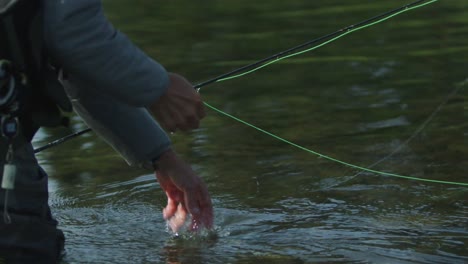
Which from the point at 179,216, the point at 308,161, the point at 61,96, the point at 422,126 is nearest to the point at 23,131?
the point at 61,96

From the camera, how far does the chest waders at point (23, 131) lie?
9.91 feet

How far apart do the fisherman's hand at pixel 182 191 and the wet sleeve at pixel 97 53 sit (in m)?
0.61

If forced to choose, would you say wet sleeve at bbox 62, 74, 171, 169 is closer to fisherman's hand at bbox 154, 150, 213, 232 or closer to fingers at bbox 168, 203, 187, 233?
fisherman's hand at bbox 154, 150, 213, 232

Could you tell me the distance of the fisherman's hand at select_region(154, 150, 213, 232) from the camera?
12.1 feet

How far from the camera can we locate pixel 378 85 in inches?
293

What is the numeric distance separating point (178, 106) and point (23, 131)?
0.47 m

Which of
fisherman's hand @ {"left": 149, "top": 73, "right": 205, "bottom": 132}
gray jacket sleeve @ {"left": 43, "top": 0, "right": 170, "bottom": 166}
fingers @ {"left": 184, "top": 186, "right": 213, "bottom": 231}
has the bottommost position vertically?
fingers @ {"left": 184, "top": 186, "right": 213, "bottom": 231}

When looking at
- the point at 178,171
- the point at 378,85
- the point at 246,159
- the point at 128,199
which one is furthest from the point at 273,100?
the point at 178,171

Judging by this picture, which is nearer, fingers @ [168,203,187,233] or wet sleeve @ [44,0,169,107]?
wet sleeve @ [44,0,169,107]

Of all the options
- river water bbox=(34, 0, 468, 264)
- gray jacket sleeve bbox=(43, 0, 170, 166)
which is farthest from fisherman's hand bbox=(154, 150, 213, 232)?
gray jacket sleeve bbox=(43, 0, 170, 166)

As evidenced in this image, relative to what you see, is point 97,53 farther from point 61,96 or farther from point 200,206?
point 200,206

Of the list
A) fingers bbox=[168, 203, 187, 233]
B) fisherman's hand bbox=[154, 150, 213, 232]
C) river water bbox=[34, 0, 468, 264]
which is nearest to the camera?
fisherman's hand bbox=[154, 150, 213, 232]

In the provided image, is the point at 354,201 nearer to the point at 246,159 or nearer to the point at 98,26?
the point at 246,159

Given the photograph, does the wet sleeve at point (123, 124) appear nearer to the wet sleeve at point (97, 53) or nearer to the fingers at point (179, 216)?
the fingers at point (179, 216)
